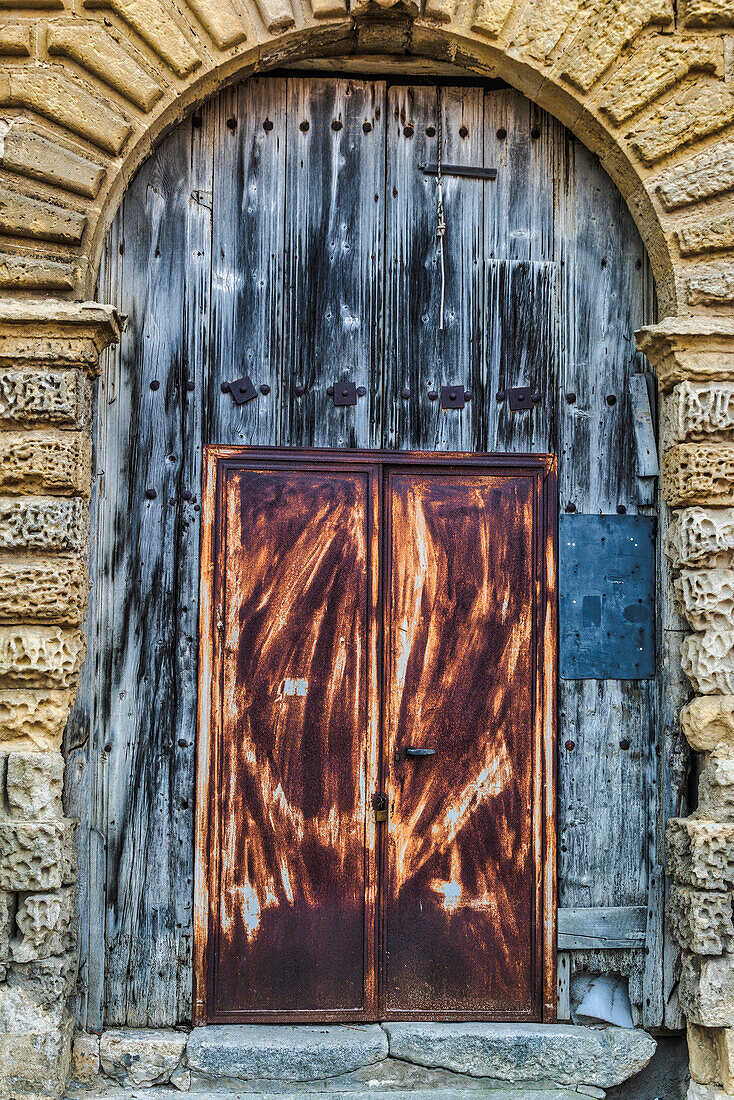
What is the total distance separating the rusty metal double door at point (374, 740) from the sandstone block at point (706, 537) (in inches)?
A: 21.2

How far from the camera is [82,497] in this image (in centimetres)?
337

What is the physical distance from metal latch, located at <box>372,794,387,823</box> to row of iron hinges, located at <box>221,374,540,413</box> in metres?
1.60

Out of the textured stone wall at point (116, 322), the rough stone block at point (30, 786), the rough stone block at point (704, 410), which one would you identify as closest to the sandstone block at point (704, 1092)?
the textured stone wall at point (116, 322)

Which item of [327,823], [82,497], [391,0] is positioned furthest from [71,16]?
[327,823]

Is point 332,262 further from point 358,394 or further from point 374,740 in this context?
point 374,740

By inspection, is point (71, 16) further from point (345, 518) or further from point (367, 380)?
point (345, 518)

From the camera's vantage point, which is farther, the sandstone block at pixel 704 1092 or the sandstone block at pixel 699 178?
the sandstone block at pixel 699 178

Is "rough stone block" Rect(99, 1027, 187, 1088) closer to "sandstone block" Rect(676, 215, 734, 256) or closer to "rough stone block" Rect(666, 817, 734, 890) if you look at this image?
"rough stone block" Rect(666, 817, 734, 890)

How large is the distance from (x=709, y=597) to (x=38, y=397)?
8.55ft

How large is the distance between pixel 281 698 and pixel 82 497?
1.10m

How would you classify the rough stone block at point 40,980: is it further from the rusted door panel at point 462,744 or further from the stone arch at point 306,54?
the stone arch at point 306,54

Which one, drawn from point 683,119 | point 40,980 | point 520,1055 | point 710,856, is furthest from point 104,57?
point 520,1055

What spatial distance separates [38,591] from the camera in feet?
10.6

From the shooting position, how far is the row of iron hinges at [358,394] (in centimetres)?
365
